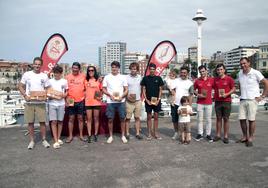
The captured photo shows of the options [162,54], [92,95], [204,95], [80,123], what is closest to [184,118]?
[204,95]

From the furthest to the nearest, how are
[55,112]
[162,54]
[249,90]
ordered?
[162,54]
[55,112]
[249,90]

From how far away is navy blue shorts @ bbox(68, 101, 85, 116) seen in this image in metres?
5.79

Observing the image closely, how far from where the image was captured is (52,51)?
7473 mm

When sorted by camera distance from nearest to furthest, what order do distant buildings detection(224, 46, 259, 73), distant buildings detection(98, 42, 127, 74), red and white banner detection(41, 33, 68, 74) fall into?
red and white banner detection(41, 33, 68, 74) < distant buildings detection(98, 42, 127, 74) < distant buildings detection(224, 46, 259, 73)

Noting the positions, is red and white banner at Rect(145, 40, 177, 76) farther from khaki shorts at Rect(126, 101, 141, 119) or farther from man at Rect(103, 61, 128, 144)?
man at Rect(103, 61, 128, 144)

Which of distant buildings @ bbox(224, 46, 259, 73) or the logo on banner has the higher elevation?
distant buildings @ bbox(224, 46, 259, 73)

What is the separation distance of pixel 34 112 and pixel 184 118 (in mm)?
3555

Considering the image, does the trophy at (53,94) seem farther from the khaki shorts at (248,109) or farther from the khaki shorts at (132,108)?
the khaki shorts at (248,109)

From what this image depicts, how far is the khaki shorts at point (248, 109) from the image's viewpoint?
5461 millimetres

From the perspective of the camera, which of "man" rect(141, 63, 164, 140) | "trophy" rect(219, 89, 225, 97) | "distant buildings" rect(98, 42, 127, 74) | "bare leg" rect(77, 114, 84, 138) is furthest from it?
"distant buildings" rect(98, 42, 127, 74)

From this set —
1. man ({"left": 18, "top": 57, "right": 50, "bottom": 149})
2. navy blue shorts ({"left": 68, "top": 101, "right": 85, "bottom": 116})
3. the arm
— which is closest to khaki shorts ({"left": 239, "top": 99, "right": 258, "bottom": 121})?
navy blue shorts ({"left": 68, "top": 101, "right": 85, "bottom": 116})

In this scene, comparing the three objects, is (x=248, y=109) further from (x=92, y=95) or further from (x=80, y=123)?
(x=80, y=123)

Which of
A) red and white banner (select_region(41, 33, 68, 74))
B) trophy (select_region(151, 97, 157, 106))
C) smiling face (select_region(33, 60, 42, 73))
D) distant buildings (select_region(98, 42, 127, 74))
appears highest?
distant buildings (select_region(98, 42, 127, 74))

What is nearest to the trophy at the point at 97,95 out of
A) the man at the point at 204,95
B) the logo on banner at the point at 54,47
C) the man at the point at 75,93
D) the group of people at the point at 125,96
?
the group of people at the point at 125,96
